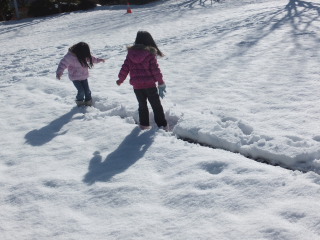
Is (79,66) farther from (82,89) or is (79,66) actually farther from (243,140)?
(243,140)

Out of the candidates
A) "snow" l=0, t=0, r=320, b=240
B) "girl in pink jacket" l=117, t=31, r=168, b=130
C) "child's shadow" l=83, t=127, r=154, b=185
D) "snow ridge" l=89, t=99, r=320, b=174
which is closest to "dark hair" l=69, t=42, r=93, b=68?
"snow" l=0, t=0, r=320, b=240

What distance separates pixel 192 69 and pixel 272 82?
1920 millimetres

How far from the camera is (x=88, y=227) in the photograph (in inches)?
123

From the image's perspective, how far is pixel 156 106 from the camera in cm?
495

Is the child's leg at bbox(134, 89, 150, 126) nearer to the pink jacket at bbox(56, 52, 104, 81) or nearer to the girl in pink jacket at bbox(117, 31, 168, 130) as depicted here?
the girl in pink jacket at bbox(117, 31, 168, 130)

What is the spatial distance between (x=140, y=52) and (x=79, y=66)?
1.58m

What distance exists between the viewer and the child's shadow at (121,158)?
3.97 meters

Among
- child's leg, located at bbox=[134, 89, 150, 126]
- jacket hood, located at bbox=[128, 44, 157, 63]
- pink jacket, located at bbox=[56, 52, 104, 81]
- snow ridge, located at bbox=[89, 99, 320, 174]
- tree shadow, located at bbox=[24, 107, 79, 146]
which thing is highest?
jacket hood, located at bbox=[128, 44, 157, 63]

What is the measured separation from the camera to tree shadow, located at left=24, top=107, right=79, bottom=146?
503 centimetres

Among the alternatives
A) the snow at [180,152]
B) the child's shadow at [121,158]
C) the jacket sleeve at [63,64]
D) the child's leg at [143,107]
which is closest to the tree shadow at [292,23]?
the snow at [180,152]

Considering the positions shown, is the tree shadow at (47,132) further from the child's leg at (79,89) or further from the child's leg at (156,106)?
the child's leg at (156,106)

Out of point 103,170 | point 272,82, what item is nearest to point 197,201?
point 103,170

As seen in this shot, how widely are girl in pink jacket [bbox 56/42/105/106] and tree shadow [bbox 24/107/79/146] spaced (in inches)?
17.0

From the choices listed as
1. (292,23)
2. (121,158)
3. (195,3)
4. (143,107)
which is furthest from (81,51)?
(195,3)
